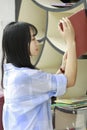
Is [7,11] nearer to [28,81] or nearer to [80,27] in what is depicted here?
[80,27]

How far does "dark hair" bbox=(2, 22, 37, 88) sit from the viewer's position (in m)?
1.12

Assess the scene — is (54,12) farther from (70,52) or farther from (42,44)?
(70,52)

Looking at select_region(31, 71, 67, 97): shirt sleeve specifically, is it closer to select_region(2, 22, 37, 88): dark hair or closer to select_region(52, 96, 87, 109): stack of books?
select_region(2, 22, 37, 88): dark hair

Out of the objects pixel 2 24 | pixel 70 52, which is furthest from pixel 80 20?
pixel 2 24

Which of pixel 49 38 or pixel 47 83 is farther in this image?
pixel 49 38

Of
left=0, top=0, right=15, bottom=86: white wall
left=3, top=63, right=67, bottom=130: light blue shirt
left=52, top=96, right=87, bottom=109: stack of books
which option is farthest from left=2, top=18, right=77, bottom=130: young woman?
left=0, top=0, right=15, bottom=86: white wall

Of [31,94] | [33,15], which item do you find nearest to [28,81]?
[31,94]

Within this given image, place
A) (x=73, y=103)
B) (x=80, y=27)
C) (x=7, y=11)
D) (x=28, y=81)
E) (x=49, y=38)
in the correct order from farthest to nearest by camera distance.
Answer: (x=7, y=11), (x=49, y=38), (x=73, y=103), (x=80, y=27), (x=28, y=81)

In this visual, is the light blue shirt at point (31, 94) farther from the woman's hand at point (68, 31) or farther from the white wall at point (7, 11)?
the white wall at point (7, 11)

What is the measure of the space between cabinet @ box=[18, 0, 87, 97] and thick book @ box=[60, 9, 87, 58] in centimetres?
21

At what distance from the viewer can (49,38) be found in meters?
1.61

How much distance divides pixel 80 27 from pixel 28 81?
14.1 inches

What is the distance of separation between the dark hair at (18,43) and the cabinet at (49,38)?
1.24ft

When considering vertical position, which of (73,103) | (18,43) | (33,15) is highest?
(33,15)
